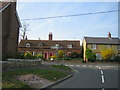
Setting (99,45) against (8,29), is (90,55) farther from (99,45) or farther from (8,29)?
(8,29)

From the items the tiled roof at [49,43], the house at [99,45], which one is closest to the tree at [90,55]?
the house at [99,45]

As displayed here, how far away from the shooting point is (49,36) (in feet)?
248

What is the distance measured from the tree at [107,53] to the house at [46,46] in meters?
10.6

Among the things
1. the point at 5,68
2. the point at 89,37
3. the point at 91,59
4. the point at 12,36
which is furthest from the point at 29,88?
the point at 89,37

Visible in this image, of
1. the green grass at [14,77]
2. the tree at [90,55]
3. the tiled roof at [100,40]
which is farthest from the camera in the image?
the tiled roof at [100,40]

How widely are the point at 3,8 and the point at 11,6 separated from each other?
228 cm

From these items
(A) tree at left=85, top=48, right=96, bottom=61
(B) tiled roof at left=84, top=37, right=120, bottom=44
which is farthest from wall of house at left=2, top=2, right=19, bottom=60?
(B) tiled roof at left=84, top=37, right=120, bottom=44

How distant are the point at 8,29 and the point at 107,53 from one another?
36.2m

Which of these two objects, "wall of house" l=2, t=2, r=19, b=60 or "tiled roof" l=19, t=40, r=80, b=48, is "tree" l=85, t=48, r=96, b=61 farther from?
"wall of house" l=2, t=2, r=19, b=60

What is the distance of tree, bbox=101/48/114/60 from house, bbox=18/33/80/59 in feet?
34.8

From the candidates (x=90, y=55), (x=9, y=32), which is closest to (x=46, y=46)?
(x=90, y=55)

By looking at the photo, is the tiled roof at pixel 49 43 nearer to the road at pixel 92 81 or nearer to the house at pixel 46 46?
the house at pixel 46 46

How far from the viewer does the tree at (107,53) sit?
200 feet

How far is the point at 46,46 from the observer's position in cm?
7138
